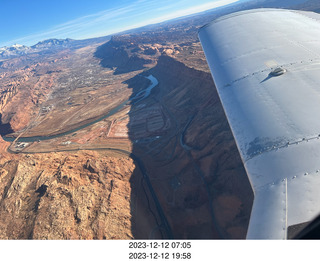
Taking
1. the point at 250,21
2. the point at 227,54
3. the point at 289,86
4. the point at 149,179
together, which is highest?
the point at 250,21

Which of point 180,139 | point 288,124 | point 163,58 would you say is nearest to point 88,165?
point 180,139

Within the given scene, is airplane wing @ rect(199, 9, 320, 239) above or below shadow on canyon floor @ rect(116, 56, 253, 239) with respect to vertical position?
above

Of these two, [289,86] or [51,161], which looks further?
[51,161]

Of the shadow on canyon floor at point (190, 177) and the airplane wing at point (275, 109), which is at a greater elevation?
the airplane wing at point (275, 109)

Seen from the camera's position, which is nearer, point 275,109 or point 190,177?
point 275,109

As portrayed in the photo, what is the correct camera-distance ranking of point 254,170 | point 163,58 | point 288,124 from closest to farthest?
point 254,170, point 288,124, point 163,58

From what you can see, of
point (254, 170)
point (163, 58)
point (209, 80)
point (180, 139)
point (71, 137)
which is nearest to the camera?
point (254, 170)

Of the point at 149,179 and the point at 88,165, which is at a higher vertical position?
the point at 88,165

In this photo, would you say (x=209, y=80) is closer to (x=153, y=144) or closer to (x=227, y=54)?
(x=153, y=144)
